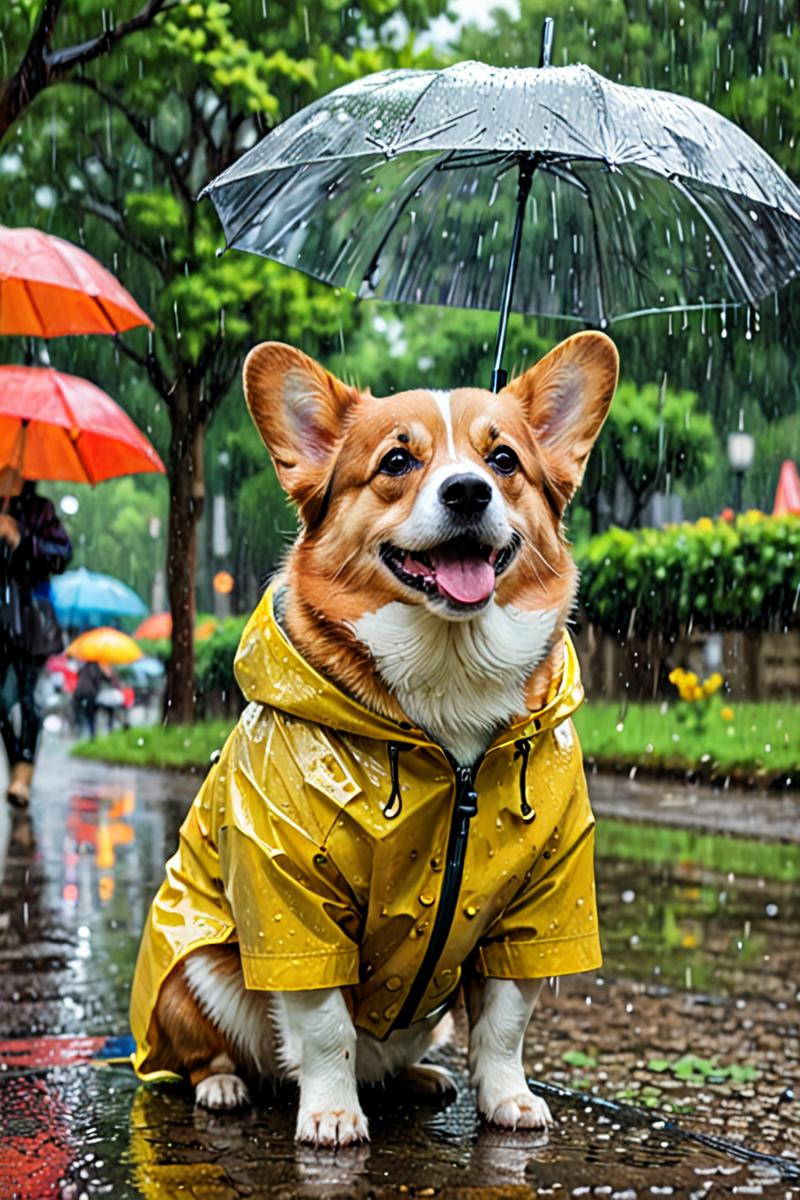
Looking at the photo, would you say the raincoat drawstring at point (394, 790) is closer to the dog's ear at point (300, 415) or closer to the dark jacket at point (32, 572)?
the dog's ear at point (300, 415)

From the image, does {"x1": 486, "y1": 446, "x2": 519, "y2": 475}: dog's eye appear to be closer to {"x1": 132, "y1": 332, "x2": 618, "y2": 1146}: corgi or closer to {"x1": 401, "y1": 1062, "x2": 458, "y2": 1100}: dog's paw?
{"x1": 132, "y1": 332, "x2": 618, "y2": 1146}: corgi

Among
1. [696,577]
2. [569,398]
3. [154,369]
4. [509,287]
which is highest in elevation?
[509,287]

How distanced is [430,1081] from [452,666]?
4.13 ft

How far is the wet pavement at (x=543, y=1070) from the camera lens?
Result: 3709 millimetres

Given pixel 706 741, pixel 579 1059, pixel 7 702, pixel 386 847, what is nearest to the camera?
pixel 386 847

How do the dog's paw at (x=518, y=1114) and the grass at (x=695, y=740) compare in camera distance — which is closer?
the dog's paw at (x=518, y=1114)

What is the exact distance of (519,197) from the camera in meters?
4.62

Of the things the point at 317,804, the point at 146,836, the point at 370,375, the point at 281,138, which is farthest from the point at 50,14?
the point at 370,375

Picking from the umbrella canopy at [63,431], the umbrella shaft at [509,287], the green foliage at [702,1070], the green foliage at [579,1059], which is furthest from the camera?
the umbrella canopy at [63,431]

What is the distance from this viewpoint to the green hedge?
648 inches

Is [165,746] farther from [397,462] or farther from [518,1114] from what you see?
[397,462]

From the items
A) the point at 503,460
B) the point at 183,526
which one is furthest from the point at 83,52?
the point at 183,526

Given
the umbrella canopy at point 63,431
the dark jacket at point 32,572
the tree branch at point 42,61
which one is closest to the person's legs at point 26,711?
the dark jacket at point 32,572

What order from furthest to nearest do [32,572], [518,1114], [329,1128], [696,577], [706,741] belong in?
[696,577] → [706,741] → [32,572] → [518,1114] → [329,1128]
